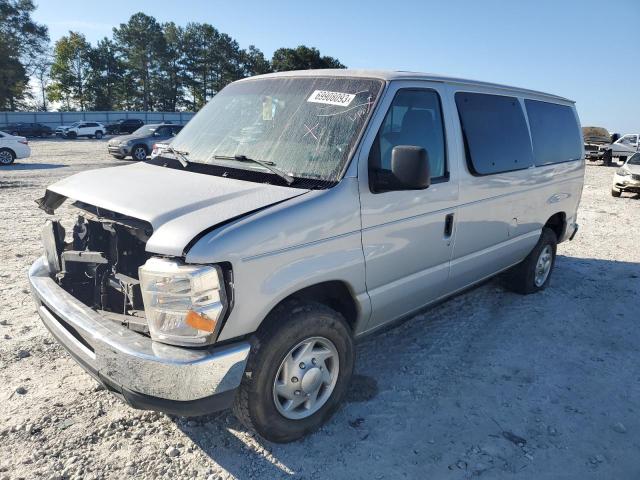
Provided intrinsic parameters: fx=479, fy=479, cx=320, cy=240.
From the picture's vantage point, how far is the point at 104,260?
9.52 ft

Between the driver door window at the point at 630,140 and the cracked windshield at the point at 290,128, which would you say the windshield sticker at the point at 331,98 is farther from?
the driver door window at the point at 630,140

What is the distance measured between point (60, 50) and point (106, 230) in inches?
3153

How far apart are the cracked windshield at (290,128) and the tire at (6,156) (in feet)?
59.3

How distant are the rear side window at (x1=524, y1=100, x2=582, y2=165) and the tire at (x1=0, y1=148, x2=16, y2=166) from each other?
63.5ft

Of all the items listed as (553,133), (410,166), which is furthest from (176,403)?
(553,133)

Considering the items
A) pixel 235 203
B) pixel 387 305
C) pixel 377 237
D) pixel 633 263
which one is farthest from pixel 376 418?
pixel 633 263

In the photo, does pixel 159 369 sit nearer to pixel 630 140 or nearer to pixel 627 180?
pixel 627 180

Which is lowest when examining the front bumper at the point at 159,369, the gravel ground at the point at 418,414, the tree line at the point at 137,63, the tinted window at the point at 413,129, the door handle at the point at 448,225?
the gravel ground at the point at 418,414

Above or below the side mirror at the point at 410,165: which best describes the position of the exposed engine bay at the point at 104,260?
below

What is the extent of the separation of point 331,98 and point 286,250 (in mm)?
1232

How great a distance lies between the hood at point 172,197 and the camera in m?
2.33

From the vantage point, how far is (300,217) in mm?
2553

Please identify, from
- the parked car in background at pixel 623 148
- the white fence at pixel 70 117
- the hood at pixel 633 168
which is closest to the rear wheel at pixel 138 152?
the hood at pixel 633 168

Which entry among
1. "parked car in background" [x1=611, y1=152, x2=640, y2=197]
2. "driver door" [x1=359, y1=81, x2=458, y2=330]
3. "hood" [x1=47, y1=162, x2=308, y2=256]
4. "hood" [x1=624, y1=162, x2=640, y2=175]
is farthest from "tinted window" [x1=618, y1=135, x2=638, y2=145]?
"hood" [x1=47, y1=162, x2=308, y2=256]
